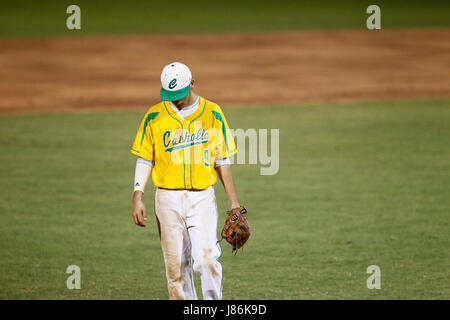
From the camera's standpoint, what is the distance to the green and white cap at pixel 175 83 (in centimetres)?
512

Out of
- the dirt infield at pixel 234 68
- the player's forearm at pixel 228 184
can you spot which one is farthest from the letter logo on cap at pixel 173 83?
the dirt infield at pixel 234 68

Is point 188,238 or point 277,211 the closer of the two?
point 188,238

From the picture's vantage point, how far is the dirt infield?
15750mm

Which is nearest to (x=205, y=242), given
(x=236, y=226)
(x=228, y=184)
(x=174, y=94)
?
(x=236, y=226)

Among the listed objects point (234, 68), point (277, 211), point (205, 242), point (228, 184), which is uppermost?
point (234, 68)

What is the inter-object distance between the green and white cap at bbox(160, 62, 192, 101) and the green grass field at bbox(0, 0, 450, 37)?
58.2ft

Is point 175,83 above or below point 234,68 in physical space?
below

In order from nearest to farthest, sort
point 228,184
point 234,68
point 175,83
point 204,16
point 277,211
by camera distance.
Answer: point 175,83 → point 228,184 → point 277,211 → point 234,68 → point 204,16

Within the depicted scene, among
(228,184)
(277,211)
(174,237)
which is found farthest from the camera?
(277,211)

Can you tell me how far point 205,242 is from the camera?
17.0ft

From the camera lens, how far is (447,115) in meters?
13.5

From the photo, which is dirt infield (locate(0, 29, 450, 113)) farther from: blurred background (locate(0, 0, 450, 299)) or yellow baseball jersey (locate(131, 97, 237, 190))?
yellow baseball jersey (locate(131, 97, 237, 190))

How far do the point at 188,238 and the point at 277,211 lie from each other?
373 centimetres

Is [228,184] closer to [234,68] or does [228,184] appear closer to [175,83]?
[175,83]
